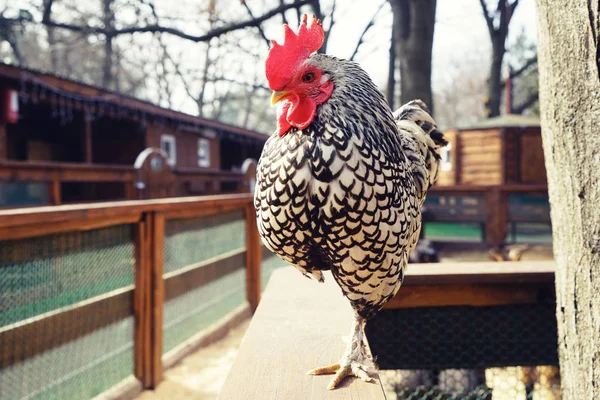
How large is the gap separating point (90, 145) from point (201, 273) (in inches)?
282

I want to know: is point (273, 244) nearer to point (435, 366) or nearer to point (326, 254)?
point (326, 254)

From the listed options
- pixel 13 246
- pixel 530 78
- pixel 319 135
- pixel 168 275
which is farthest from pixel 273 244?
pixel 530 78

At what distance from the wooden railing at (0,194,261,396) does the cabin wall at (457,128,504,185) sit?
10.3 metres

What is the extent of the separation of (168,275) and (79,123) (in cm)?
849

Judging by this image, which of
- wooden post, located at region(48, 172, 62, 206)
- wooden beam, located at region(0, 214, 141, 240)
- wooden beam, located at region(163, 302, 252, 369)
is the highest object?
wooden post, located at region(48, 172, 62, 206)

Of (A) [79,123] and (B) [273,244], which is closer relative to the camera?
(B) [273,244]

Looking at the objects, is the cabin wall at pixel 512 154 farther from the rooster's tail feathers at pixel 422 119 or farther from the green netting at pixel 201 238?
the rooster's tail feathers at pixel 422 119

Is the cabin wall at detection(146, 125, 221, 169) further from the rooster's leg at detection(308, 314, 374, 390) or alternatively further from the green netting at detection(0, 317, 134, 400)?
the rooster's leg at detection(308, 314, 374, 390)

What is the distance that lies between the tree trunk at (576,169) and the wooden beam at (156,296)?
8.54 ft

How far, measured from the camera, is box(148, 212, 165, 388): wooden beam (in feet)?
10.1

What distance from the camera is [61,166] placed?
5.49 meters

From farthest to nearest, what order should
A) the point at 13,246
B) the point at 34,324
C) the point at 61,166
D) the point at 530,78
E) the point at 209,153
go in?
the point at 530,78 < the point at 209,153 < the point at 61,166 < the point at 34,324 < the point at 13,246

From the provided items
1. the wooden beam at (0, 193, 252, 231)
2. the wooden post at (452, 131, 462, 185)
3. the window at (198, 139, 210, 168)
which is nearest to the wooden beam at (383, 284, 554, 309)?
the wooden beam at (0, 193, 252, 231)

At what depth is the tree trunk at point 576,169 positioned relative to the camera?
4.02 ft
